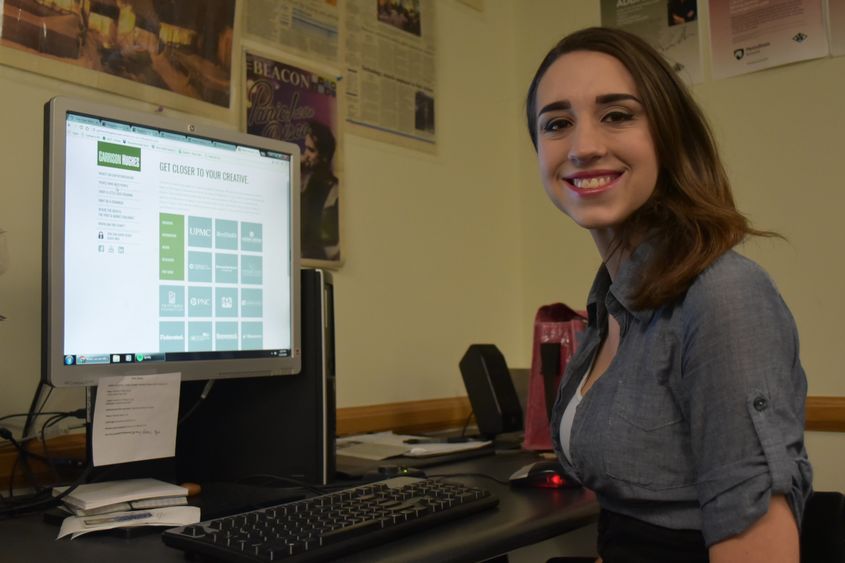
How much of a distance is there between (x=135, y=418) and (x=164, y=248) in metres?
0.23

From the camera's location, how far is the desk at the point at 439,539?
778 mm

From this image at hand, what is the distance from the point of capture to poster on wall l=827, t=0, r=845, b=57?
1708 mm

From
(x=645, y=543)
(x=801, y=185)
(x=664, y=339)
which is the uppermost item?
(x=801, y=185)

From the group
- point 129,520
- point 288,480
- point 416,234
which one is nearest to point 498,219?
point 416,234

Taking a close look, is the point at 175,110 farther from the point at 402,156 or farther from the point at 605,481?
the point at 605,481

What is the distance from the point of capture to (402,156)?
6.21 feet

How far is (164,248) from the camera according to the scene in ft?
3.49

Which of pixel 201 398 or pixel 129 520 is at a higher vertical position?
pixel 201 398

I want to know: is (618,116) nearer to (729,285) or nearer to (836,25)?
(729,285)

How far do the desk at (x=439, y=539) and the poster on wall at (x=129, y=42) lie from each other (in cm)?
71

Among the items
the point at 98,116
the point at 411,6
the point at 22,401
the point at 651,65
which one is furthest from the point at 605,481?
the point at 411,6

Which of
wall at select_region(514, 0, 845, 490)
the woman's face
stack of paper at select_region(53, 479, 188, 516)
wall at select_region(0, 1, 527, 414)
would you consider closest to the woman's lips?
the woman's face

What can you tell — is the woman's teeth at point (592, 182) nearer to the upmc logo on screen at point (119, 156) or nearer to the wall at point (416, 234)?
the upmc logo on screen at point (119, 156)

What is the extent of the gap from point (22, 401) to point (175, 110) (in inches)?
22.0
